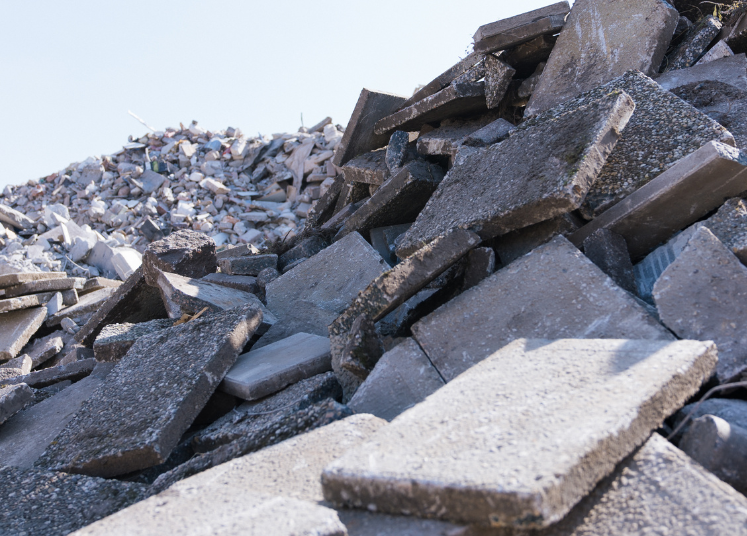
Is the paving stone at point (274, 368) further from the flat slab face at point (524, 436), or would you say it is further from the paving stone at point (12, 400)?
the paving stone at point (12, 400)

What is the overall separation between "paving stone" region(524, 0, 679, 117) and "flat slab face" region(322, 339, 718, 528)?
9.26ft

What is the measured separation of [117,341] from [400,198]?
2.12 meters

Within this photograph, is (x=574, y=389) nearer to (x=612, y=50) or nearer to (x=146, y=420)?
(x=146, y=420)

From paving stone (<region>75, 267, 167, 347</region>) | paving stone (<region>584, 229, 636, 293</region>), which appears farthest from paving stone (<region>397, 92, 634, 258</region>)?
paving stone (<region>75, 267, 167, 347</region>)

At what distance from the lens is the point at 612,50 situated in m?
3.95

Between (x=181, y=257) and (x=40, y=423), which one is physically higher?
(x=181, y=257)

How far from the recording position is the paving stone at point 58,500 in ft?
6.77

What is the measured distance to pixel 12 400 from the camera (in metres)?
3.05

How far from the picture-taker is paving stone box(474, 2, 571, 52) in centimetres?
420

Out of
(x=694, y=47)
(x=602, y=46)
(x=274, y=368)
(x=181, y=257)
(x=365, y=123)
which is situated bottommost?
(x=274, y=368)

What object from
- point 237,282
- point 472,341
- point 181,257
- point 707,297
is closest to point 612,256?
point 707,297

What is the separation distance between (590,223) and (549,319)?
28.8 inches

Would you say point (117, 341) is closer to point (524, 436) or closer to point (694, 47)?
point (524, 436)

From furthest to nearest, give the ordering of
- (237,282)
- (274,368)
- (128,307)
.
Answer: (128,307) → (237,282) → (274,368)
